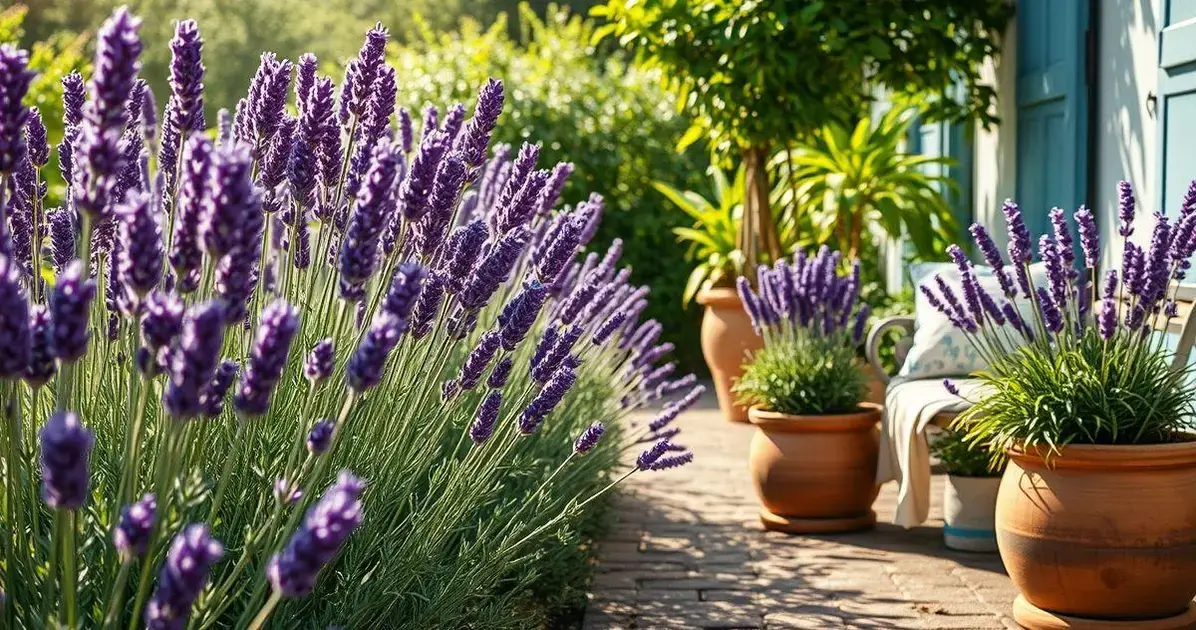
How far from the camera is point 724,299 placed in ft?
24.7

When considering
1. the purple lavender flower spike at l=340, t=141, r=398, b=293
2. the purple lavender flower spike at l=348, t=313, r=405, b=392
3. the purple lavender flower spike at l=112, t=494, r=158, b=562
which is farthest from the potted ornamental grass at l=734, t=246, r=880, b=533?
the purple lavender flower spike at l=112, t=494, r=158, b=562

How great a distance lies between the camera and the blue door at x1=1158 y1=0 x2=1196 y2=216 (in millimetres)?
4020

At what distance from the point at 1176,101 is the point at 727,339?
142 inches

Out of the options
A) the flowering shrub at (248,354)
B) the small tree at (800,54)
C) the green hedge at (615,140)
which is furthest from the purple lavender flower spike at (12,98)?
the green hedge at (615,140)

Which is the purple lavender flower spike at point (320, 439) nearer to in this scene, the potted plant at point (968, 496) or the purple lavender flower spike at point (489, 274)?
the purple lavender flower spike at point (489, 274)

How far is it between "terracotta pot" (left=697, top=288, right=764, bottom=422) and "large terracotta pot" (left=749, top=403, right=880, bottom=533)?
8.57 feet

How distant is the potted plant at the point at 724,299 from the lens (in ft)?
24.6

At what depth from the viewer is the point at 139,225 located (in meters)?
1.26

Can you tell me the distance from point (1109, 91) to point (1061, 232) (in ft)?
6.49

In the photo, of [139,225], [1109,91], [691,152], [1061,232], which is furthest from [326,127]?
[691,152]

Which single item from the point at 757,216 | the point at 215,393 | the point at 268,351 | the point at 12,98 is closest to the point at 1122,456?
the point at 215,393

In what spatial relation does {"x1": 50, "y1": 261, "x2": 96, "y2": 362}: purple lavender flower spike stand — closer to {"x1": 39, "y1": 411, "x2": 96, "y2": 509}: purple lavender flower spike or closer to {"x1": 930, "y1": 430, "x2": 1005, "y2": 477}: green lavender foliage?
{"x1": 39, "y1": 411, "x2": 96, "y2": 509}: purple lavender flower spike

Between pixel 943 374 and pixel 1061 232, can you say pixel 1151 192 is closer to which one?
pixel 943 374

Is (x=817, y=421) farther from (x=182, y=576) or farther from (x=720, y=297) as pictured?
(x=182, y=576)
